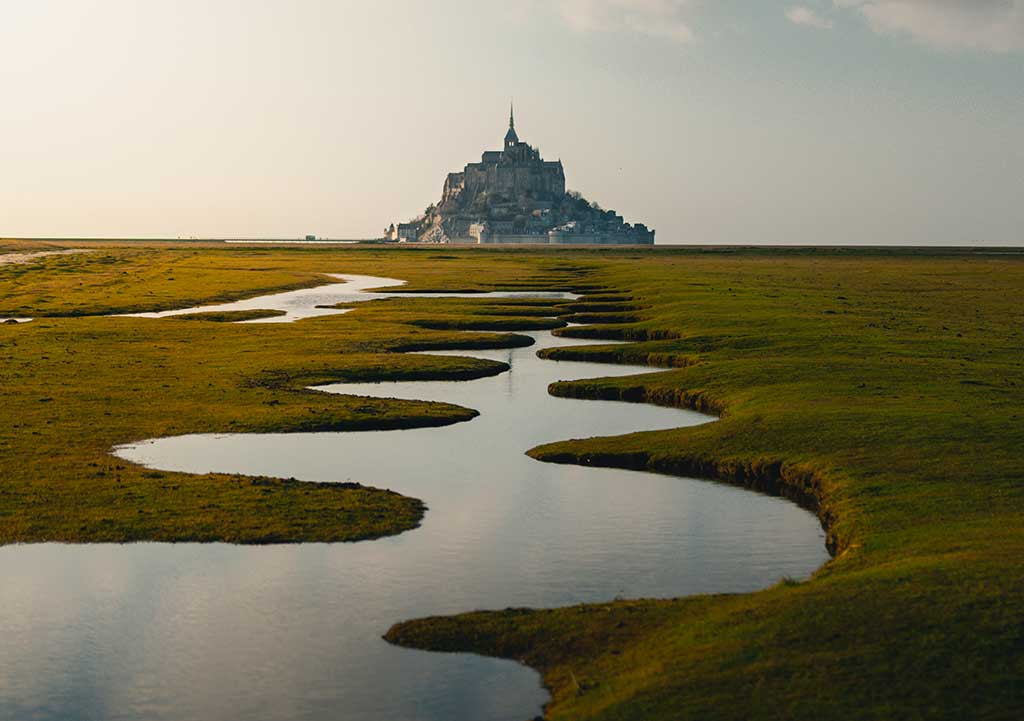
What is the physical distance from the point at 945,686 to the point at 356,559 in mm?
10078

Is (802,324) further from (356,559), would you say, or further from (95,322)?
(356,559)

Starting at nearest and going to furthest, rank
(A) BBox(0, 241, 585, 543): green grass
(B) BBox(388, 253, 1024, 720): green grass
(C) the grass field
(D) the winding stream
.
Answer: (B) BBox(388, 253, 1024, 720): green grass → (C) the grass field → (D) the winding stream → (A) BBox(0, 241, 585, 543): green grass

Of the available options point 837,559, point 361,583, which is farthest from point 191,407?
point 837,559

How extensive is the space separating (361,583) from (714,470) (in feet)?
35.4

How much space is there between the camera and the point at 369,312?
68938 millimetres

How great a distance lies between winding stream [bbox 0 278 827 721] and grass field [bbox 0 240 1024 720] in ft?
2.56

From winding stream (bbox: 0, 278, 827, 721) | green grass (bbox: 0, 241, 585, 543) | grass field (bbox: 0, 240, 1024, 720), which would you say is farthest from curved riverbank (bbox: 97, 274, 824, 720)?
green grass (bbox: 0, 241, 585, 543)

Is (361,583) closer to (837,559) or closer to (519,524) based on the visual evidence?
(519,524)

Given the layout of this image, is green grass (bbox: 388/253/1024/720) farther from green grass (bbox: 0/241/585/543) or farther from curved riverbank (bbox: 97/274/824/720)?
green grass (bbox: 0/241/585/543)

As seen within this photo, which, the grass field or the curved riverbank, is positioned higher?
the grass field

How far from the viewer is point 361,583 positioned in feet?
60.4

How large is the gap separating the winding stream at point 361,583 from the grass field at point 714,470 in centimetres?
78

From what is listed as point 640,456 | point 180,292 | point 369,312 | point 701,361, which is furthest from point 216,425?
point 180,292

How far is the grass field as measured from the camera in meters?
13.5
